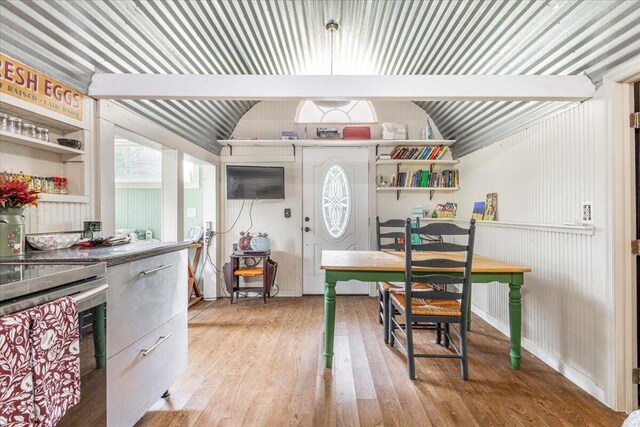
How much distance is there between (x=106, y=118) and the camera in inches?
82.4

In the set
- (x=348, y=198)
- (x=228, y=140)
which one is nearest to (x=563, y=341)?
(x=348, y=198)

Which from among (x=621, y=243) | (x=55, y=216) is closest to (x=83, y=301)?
(x=55, y=216)

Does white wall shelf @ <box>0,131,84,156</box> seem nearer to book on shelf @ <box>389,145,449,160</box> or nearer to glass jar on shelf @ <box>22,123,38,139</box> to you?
glass jar on shelf @ <box>22,123,38,139</box>

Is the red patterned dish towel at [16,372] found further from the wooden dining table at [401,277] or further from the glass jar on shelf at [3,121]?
the wooden dining table at [401,277]

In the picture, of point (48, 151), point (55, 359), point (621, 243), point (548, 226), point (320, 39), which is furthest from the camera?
point (320, 39)

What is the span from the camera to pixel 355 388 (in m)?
1.93

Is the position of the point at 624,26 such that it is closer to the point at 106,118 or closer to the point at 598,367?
the point at 598,367

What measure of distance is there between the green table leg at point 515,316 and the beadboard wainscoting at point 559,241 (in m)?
0.32

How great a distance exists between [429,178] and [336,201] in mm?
1310

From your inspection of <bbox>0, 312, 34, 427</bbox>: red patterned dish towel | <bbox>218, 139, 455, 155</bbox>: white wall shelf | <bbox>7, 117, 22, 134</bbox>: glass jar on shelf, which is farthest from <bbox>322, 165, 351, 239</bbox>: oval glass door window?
<bbox>0, 312, 34, 427</bbox>: red patterned dish towel

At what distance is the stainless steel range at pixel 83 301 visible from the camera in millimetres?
930

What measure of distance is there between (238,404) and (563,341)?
92.1 inches

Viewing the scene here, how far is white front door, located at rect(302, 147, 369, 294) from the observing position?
4082 millimetres

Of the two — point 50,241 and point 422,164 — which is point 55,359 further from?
point 422,164
